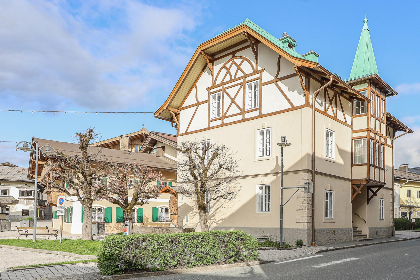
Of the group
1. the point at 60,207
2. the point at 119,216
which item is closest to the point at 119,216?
the point at 119,216

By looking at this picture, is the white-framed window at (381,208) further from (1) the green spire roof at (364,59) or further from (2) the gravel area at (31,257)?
(2) the gravel area at (31,257)

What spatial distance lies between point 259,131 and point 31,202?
52.5m

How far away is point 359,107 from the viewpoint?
26188 mm

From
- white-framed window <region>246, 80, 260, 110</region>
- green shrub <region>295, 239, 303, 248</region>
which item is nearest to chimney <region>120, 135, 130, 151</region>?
white-framed window <region>246, 80, 260, 110</region>

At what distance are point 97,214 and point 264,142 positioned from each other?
1492 cm

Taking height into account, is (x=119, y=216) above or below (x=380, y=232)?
above

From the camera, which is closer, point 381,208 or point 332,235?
point 332,235

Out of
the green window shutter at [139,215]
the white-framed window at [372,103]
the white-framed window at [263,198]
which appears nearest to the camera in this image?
the white-framed window at [263,198]

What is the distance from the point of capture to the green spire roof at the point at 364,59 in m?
26.9

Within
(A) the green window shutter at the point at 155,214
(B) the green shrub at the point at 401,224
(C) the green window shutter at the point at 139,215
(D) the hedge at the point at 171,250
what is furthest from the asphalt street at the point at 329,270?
(B) the green shrub at the point at 401,224

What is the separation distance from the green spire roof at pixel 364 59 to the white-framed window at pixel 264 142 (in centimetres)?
741

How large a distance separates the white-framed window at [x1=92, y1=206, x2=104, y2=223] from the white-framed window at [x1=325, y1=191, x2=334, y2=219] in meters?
16.9

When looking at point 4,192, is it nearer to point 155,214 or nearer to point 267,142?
point 155,214

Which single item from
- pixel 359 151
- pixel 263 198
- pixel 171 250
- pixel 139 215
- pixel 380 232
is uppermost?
pixel 359 151
